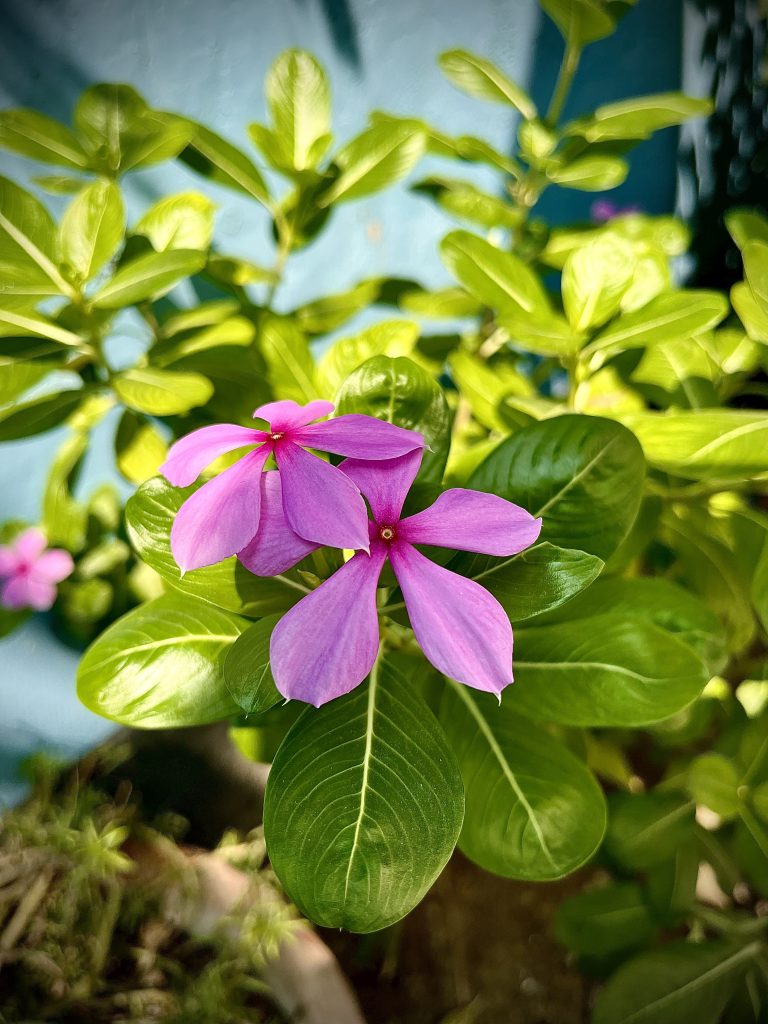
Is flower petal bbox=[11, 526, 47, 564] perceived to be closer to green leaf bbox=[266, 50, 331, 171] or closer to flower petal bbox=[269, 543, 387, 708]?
green leaf bbox=[266, 50, 331, 171]

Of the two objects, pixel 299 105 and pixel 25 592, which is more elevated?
pixel 299 105

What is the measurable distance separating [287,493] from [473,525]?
12 centimetres

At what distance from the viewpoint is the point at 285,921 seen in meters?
0.95

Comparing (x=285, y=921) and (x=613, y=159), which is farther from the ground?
(x=613, y=159)

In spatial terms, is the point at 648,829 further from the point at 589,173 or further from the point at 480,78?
the point at 480,78

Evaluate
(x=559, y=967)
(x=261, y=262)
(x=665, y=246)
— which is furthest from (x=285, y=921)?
(x=665, y=246)

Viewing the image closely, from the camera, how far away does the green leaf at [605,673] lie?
1.80 ft

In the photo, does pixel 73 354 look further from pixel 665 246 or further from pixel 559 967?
pixel 559 967

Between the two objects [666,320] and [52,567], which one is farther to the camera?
[52,567]

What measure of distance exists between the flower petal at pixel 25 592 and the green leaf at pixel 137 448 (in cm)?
36

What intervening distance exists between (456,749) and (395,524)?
11.2 inches

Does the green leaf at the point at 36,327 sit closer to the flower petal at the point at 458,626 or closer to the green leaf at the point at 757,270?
the flower petal at the point at 458,626

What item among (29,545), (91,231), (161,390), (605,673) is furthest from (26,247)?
(605,673)

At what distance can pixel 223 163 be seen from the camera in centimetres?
79
